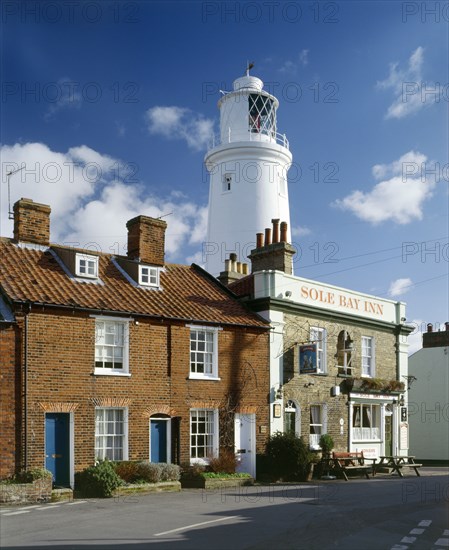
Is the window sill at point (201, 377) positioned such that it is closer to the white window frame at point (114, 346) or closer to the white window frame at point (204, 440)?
the white window frame at point (204, 440)

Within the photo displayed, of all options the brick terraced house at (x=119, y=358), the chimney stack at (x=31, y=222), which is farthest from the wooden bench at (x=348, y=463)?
the chimney stack at (x=31, y=222)

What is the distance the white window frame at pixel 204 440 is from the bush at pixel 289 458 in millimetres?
2354

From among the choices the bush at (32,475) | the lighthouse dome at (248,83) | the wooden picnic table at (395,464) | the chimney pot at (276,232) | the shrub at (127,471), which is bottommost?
the wooden picnic table at (395,464)

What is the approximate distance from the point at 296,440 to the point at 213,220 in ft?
62.0

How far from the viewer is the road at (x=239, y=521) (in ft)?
41.7

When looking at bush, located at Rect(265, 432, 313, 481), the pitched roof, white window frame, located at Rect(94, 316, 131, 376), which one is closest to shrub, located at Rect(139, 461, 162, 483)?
white window frame, located at Rect(94, 316, 131, 376)

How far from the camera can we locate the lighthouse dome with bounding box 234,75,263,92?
143 ft

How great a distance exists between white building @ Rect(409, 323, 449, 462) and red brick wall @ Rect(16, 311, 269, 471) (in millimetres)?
19140

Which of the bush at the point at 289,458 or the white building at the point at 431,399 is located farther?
the white building at the point at 431,399

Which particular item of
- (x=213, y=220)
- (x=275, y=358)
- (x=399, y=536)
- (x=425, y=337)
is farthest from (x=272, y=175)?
(x=399, y=536)

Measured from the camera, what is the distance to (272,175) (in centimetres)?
4266

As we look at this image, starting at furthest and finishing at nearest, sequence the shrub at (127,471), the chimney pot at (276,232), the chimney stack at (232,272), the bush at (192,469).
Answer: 1. the chimney pot at (276,232)
2. the chimney stack at (232,272)
3. the bush at (192,469)
4. the shrub at (127,471)

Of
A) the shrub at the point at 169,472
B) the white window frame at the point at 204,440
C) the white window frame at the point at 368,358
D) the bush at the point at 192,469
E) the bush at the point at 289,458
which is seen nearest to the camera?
the shrub at the point at 169,472

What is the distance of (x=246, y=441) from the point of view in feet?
87.1
